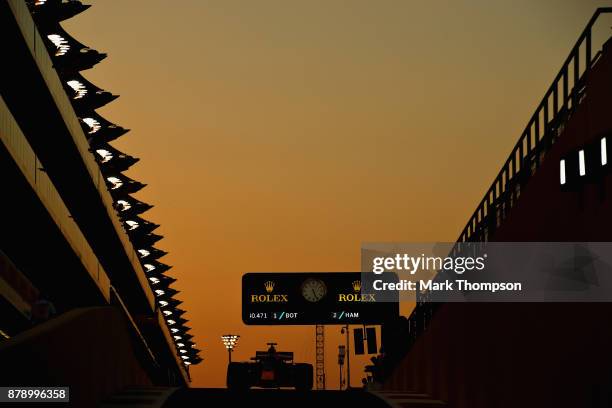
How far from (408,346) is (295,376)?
5952mm

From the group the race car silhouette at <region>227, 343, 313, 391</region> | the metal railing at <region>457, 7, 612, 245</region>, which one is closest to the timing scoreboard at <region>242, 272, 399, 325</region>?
the race car silhouette at <region>227, 343, 313, 391</region>

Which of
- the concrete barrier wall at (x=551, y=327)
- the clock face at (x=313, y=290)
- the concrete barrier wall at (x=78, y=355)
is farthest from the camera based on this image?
the clock face at (x=313, y=290)

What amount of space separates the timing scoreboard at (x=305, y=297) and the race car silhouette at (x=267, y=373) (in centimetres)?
689

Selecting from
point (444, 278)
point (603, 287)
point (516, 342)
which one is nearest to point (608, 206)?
point (603, 287)

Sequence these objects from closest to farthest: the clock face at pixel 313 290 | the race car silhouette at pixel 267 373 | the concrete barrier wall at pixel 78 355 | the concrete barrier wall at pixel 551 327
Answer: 1. the concrete barrier wall at pixel 78 355
2. the concrete barrier wall at pixel 551 327
3. the race car silhouette at pixel 267 373
4. the clock face at pixel 313 290

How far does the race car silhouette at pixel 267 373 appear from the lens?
124ft

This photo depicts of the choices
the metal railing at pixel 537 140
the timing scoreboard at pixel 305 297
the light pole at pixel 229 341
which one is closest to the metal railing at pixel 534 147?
the metal railing at pixel 537 140

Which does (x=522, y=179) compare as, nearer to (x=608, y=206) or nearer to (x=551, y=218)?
(x=551, y=218)

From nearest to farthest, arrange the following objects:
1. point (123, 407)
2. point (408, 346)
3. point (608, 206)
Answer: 1. point (608, 206)
2. point (123, 407)
3. point (408, 346)

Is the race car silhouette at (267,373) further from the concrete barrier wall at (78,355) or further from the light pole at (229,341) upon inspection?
the light pole at (229,341)

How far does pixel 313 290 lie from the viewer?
4528 cm

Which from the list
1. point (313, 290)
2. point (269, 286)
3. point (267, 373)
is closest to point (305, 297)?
point (313, 290)

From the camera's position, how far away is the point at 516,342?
18.5m

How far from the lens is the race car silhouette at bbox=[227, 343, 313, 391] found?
37688 millimetres
